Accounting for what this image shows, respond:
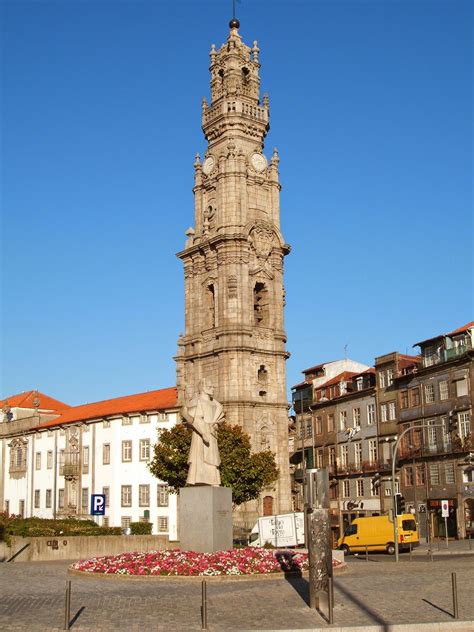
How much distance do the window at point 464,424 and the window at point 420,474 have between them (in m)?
5.00

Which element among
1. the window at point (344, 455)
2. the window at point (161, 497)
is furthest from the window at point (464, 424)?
the window at point (161, 497)

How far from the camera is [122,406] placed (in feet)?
251

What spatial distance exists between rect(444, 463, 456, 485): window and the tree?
39.5ft

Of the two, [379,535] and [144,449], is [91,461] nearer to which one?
[144,449]

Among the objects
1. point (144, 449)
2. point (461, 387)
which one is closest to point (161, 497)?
point (144, 449)

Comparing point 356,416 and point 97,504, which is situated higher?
point 356,416

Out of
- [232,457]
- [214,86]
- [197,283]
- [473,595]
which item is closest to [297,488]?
[197,283]

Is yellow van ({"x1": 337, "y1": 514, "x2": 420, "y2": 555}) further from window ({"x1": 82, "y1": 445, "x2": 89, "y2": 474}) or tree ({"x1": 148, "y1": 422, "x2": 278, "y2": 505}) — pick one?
window ({"x1": 82, "y1": 445, "x2": 89, "y2": 474})

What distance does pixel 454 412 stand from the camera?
56406 mm

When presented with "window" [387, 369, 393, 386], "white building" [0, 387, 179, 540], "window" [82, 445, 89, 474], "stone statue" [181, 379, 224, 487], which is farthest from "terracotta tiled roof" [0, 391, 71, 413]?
"stone statue" [181, 379, 224, 487]

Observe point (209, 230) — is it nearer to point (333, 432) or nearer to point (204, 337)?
point (204, 337)

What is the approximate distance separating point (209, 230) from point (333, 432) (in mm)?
20427

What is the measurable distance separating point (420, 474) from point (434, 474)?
61.3 inches

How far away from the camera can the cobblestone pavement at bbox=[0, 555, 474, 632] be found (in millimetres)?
16344
